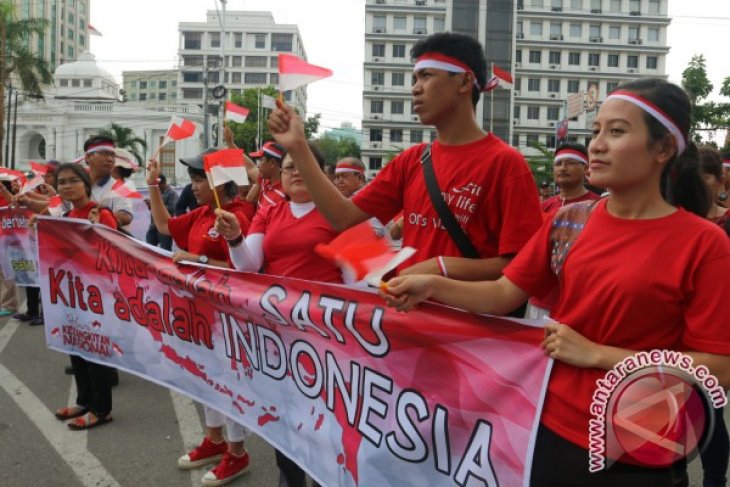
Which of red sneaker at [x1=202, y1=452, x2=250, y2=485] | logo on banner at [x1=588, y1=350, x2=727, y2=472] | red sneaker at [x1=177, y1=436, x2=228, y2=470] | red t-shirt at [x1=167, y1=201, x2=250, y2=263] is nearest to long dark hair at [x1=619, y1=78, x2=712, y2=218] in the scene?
logo on banner at [x1=588, y1=350, x2=727, y2=472]

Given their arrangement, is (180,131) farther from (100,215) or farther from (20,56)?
(20,56)

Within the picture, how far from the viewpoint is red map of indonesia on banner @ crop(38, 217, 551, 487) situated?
80.1 inches

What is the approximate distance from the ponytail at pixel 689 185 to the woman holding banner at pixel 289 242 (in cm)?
162

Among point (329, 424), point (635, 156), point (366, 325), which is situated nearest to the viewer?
point (635, 156)

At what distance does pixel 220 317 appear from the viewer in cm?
335

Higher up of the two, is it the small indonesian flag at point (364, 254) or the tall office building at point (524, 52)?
the tall office building at point (524, 52)

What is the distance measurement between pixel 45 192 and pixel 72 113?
60.5 meters

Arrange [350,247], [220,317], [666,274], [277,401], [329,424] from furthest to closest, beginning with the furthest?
[220,317] < [277,401] < [329,424] < [350,247] < [666,274]

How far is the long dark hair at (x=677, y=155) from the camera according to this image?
1.65 meters

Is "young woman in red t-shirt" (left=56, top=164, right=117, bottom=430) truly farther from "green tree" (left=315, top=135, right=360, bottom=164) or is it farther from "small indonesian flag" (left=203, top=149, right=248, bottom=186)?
"green tree" (left=315, top=135, right=360, bottom=164)

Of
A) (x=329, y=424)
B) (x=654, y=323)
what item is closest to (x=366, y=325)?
(x=329, y=424)

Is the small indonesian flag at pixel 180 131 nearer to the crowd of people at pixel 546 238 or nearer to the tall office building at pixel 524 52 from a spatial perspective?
the crowd of people at pixel 546 238

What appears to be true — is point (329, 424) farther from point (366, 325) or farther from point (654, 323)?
point (654, 323)

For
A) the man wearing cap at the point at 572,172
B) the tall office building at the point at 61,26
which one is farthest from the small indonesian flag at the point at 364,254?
the tall office building at the point at 61,26
